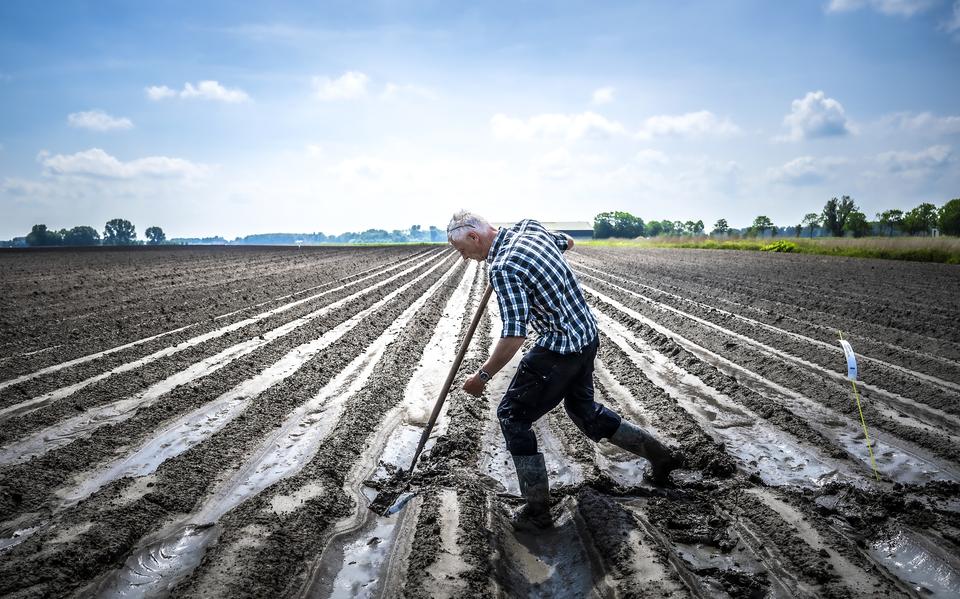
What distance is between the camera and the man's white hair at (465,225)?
3.24 metres

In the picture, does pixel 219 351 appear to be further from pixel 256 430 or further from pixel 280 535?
pixel 280 535

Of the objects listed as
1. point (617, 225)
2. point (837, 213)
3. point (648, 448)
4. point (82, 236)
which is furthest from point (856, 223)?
point (82, 236)

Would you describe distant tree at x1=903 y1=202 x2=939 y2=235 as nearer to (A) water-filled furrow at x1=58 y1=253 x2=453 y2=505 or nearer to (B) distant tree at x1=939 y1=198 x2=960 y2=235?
(B) distant tree at x1=939 y1=198 x2=960 y2=235

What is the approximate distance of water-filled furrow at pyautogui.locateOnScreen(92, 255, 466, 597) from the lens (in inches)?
113

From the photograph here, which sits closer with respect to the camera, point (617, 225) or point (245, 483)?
point (245, 483)

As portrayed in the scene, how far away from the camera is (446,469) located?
165 inches

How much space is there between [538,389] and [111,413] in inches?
185

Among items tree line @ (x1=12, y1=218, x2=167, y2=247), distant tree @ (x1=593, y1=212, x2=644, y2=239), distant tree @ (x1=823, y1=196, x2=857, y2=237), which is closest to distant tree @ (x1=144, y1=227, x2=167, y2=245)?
tree line @ (x1=12, y1=218, x2=167, y2=247)

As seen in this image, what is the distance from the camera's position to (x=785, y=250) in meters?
36.0

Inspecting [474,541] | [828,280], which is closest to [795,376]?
[474,541]

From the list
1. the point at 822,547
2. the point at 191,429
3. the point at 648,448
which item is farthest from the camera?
the point at 191,429

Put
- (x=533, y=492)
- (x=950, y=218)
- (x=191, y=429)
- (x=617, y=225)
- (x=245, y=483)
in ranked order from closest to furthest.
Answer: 1. (x=533, y=492)
2. (x=245, y=483)
3. (x=191, y=429)
4. (x=950, y=218)
5. (x=617, y=225)

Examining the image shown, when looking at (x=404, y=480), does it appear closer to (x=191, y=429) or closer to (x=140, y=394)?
(x=191, y=429)

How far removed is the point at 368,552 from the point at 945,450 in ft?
15.0
